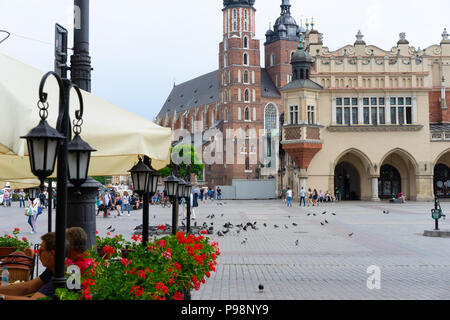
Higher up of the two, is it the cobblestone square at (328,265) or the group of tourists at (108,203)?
the group of tourists at (108,203)

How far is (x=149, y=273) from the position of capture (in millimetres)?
4492

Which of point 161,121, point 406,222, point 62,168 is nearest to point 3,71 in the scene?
point 62,168

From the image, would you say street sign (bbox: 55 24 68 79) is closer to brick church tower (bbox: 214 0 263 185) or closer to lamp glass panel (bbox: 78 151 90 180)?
lamp glass panel (bbox: 78 151 90 180)

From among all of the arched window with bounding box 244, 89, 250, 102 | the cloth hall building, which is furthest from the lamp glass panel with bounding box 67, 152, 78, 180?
the arched window with bounding box 244, 89, 250, 102

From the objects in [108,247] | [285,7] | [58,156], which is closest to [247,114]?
[285,7]

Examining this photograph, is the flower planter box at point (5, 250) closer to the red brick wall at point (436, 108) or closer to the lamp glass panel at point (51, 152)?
the lamp glass panel at point (51, 152)

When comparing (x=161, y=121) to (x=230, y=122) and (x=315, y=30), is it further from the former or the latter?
(x=315, y=30)

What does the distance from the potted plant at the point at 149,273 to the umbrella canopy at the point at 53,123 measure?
43.2 inches

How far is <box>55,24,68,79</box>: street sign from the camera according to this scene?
6.26 m

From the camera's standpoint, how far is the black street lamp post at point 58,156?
3.85 m

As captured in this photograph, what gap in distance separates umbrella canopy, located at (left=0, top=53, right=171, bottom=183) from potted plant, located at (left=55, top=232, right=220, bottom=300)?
3.60 ft

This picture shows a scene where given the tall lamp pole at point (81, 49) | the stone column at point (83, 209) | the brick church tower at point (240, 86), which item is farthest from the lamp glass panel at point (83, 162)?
the brick church tower at point (240, 86)

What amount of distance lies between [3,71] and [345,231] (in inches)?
606

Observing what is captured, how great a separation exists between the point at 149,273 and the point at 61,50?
11.2ft
